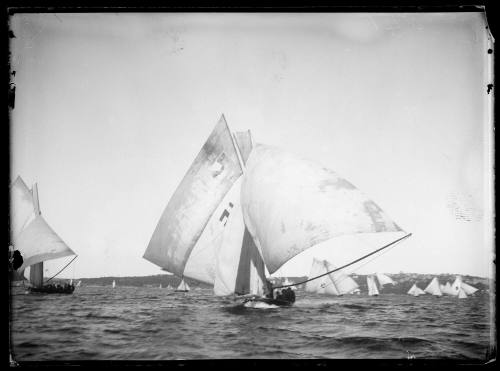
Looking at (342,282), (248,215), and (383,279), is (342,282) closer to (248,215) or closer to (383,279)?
(383,279)

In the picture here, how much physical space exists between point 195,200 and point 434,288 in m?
1.80

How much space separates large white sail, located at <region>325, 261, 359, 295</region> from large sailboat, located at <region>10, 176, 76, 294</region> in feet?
5.96

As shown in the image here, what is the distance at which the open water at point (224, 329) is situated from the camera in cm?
340

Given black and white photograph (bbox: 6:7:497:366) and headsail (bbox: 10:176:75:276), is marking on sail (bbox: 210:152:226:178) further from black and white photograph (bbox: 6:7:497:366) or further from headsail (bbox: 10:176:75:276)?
headsail (bbox: 10:176:75:276)

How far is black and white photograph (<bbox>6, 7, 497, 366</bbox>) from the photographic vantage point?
344cm

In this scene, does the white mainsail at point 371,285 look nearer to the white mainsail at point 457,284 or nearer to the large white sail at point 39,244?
the white mainsail at point 457,284

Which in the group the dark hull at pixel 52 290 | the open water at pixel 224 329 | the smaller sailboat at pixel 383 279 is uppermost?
the smaller sailboat at pixel 383 279

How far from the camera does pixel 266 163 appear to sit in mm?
3568

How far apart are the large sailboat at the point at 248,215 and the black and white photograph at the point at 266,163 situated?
0.07 feet

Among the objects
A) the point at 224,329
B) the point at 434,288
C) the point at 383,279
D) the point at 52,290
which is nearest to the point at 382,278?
the point at 383,279

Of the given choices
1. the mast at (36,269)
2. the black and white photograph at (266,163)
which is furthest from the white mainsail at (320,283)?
the mast at (36,269)

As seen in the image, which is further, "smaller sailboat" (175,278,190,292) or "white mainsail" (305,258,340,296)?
"smaller sailboat" (175,278,190,292)

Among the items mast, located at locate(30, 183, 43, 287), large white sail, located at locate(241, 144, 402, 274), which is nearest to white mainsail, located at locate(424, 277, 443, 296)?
large white sail, located at locate(241, 144, 402, 274)

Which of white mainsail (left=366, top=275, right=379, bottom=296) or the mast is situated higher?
Result: the mast
